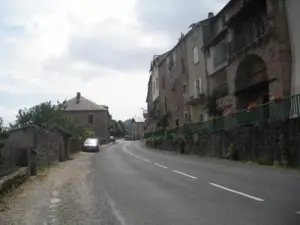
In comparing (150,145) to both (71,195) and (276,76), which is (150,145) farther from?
(71,195)

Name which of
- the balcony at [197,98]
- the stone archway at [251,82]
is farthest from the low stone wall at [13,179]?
the balcony at [197,98]

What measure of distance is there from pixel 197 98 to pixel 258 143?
2234cm

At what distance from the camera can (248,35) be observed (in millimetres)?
32312

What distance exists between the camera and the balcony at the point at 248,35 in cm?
2971

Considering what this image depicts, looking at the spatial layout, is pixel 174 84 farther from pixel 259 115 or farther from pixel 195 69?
pixel 259 115

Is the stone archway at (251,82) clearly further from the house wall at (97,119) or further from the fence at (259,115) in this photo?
the house wall at (97,119)

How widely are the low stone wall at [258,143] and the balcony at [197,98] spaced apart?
9.20 metres

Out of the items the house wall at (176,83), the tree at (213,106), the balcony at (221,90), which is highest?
the house wall at (176,83)

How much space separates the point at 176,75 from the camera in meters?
58.4

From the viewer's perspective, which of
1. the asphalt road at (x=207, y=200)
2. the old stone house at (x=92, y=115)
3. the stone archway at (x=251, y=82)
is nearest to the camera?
the asphalt road at (x=207, y=200)

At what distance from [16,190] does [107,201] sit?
508 cm

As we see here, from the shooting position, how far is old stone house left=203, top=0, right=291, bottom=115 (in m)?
27.5

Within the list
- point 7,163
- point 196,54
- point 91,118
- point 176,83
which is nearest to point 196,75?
point 196,54

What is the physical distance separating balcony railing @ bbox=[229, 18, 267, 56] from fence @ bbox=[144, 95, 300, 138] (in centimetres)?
584
